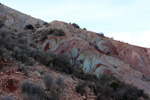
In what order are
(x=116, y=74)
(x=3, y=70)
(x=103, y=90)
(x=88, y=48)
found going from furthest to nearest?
(x=88, y=48) < (x=116, y=74) < (x=103, y=90) < (x=3, y=70)

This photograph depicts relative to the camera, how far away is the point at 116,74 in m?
16.0

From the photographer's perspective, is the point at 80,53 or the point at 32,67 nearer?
the point at 32,67

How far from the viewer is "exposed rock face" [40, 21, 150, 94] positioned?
53.6ft

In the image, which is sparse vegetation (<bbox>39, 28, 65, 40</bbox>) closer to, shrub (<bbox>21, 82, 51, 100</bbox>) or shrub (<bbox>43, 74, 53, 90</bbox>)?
shrub (<bbox>43, 74, 53, 90</bbox>)

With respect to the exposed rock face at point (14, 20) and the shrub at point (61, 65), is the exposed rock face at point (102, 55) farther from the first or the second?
the exposed rock face at point (14, 20)

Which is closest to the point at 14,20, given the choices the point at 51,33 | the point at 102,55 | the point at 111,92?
the point at 51,33

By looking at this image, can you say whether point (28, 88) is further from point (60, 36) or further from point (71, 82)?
point (60, 36)

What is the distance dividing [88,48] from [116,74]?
13.4ft

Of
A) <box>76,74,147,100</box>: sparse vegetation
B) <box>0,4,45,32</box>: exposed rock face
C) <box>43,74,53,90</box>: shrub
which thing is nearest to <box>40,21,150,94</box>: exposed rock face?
<box>76,74,147,100</box>: sparse vegetation

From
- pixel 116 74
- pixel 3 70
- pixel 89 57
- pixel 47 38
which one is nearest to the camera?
pixel 3 70

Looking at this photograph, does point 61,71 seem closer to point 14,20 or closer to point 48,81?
point 48,81

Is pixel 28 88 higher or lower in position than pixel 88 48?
lower

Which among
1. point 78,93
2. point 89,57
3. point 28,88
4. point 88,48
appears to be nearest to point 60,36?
point 88,48

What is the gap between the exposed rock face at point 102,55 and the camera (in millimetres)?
16344
